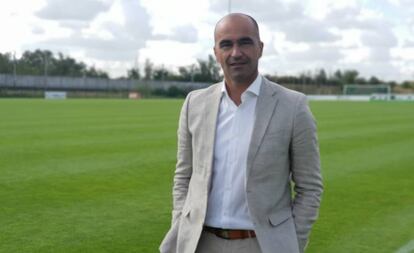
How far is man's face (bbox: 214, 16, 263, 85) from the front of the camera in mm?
3004

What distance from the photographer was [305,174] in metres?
3.14

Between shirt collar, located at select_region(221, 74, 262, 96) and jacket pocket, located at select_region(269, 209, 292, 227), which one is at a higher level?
shirt collar, located at select_region(221, 74, 262, 96)

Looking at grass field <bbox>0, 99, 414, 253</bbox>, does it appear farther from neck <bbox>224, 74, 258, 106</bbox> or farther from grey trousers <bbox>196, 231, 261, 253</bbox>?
neck <bbox>224, 74, 258, 106</bbox>

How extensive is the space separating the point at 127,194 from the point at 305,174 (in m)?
6.65

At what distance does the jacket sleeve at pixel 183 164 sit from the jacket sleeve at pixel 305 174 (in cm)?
56

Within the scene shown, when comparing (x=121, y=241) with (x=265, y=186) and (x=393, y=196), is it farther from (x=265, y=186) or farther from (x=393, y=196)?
(x=393, y=196)

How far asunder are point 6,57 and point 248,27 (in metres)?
79.0

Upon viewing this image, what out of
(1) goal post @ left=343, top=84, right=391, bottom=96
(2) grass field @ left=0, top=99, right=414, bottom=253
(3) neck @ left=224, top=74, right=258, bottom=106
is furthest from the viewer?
(1) goal post @ left=343, top=84, right=391, bottom=96

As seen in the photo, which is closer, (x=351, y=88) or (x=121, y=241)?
(x=121, y=241)

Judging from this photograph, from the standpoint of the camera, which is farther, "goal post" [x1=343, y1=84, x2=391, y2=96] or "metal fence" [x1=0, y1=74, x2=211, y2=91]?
"goal post" [x1=343, y1=84, x2=391, y2=96]

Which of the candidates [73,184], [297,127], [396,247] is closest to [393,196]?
[396,247]

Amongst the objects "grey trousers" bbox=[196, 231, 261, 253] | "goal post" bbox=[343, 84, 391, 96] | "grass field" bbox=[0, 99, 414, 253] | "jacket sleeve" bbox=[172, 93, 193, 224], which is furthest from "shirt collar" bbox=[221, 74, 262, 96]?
"goal post" bbox=[343, 84, 391, 96]

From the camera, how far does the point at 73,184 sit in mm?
10234

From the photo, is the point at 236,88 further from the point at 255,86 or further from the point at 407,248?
the point at 407,248
